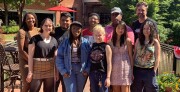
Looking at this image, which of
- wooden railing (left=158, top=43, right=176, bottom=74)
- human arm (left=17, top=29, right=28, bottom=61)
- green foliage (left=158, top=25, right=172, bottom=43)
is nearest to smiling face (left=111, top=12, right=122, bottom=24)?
human arm (left=17, top=29, right=28, bottom=61)

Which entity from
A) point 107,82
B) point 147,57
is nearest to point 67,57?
point 107,82

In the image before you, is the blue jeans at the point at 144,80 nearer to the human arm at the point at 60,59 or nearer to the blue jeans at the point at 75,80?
the blue jeans at the point at 75,80

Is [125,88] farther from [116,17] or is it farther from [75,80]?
[116,17]

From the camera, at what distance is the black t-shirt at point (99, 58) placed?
185 inches

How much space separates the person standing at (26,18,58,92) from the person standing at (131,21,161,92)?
4.32 feet

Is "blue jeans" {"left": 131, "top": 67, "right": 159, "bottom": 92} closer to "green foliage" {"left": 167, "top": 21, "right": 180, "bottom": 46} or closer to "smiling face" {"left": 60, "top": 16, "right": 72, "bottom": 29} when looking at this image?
"smiling face" {"left": 60, "top": 16, "right": 72, "bottom": 29}

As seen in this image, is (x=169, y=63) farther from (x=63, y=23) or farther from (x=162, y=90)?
(x=63, y=23)

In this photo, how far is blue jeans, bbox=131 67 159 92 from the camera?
15.6ft

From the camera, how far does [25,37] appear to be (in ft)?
16.9

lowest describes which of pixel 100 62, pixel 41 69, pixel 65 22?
pixel 41 69

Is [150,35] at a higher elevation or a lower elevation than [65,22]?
lower

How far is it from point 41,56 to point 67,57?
16.4 inches

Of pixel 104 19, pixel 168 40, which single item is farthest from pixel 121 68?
pixel 104 19

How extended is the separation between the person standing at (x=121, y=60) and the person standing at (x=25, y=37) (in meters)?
1.41
